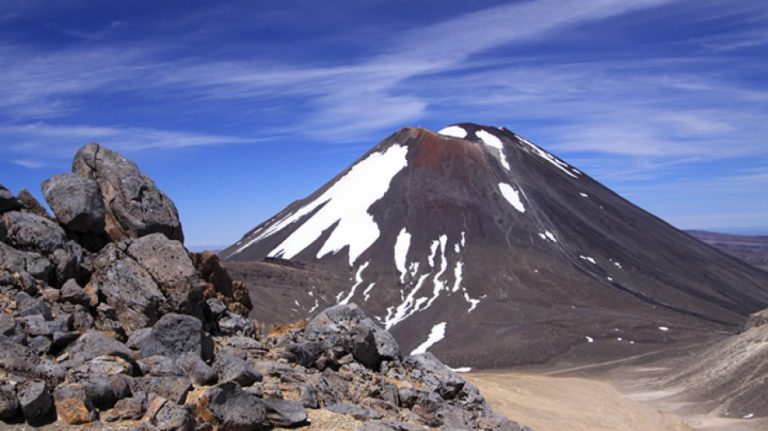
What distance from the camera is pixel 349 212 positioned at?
3957 inches

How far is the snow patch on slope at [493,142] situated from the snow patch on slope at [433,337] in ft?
146

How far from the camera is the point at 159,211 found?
15.6 m

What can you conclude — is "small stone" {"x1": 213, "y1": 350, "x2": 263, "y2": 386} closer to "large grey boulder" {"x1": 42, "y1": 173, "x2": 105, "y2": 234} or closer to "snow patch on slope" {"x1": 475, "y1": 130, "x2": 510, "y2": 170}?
"large grey boulder" {"x1": 42, "y1": 173, "x2": 105, "y2": 234}

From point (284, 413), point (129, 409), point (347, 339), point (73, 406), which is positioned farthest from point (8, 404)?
point (347, 339)

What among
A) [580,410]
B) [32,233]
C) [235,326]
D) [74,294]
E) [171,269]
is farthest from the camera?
[580,410]

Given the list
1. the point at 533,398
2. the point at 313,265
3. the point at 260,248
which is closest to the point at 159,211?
the point at 533,398

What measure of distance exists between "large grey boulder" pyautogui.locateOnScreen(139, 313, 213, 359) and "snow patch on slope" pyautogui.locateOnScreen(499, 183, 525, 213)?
84.9 m

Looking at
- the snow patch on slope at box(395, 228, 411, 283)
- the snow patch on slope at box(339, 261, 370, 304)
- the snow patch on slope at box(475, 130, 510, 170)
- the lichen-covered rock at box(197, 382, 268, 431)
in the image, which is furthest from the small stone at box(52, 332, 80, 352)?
the snow patch on slope at box(475, 130, 510, 170)

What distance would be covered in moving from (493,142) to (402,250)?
33841 mm

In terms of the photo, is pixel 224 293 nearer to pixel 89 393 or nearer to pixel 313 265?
pixel 89 393

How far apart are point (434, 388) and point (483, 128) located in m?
107

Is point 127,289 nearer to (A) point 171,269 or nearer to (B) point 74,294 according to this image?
(A) point 171,269

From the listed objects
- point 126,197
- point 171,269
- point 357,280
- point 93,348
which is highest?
point 126,197

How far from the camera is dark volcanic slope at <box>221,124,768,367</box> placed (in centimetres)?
6644
